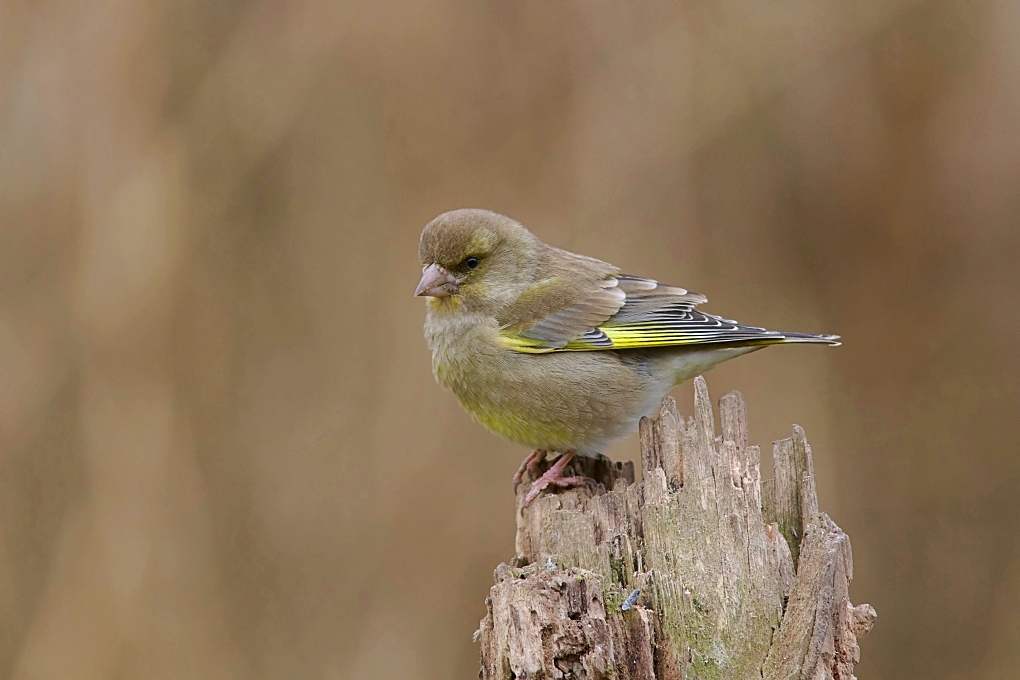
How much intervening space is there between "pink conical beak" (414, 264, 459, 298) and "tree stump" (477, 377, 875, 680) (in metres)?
1.81

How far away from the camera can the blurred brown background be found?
7535mm

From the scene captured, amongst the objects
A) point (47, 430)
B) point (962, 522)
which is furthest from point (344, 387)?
point (962, 522)

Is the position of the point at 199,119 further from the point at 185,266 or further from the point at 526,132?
the point at 526,132

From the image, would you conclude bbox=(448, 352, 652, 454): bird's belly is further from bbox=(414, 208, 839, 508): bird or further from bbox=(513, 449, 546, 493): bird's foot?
bbox=(513, 449, 546, 493): bird's foot

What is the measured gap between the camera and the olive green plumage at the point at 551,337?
5.55m

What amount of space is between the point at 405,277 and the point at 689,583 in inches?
177

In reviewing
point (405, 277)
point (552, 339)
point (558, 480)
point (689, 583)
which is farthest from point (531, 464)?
point (405, 277)

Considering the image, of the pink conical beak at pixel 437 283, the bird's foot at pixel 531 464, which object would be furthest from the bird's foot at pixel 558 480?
the pink conical beak at pixel 437 283

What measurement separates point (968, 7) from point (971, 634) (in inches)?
190

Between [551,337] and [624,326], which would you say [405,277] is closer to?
[551,337]

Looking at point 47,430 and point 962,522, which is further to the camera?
point 962,522

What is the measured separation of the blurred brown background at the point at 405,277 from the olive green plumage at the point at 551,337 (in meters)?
1.94

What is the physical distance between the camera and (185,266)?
7.91 metres

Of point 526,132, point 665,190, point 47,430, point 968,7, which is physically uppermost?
point 968,7
